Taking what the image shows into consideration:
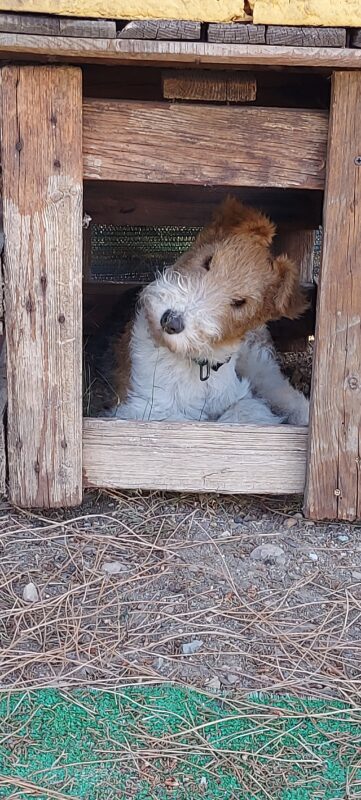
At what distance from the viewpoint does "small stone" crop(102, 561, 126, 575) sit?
3.48 metres

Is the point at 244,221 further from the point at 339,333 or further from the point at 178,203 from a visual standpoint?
the point at 178,203

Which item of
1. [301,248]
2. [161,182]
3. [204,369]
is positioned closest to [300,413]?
[204,369]

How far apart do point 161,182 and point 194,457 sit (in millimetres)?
1277

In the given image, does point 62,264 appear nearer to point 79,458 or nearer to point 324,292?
point 79,458

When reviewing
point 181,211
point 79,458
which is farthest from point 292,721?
point 181,211

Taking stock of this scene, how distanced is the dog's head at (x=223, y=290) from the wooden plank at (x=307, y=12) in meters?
1.27

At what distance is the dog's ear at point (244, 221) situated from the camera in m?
4.29

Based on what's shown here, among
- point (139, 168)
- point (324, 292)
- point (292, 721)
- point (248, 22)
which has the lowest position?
point (292, 721)

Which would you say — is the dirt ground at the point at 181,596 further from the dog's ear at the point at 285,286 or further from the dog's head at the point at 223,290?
the dog's ear at the point at 285,286

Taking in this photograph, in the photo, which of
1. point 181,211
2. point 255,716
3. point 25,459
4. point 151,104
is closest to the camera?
point 255,716

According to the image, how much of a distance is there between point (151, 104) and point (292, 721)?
8.18ft

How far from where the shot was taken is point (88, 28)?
3.08 meters

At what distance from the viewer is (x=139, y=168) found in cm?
360

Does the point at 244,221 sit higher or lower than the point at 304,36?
lower
